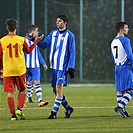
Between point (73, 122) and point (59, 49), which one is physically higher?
point (59, 49)

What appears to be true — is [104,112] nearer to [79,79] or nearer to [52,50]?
[52,50]

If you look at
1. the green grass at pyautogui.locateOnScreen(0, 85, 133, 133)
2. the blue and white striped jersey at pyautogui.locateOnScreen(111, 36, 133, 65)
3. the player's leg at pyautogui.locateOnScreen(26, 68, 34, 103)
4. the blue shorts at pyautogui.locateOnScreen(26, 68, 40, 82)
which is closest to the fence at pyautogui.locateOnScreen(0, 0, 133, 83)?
the player's leg at pyautogui.locateOnScreen(26, 68, 34, 103)

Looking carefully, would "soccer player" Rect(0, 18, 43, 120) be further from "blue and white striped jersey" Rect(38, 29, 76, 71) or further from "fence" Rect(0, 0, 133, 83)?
"fence" Rect(0, 0, 133, 83)

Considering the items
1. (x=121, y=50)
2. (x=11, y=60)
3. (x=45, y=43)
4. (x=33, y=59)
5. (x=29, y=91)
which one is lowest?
(x=29, y=91)

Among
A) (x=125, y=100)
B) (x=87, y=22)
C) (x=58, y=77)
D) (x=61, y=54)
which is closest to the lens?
(x=58, y=77)

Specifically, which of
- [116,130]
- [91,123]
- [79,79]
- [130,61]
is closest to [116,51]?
[130,61]

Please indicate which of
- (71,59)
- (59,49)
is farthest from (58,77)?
(59,49)

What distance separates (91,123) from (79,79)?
60.5 feet

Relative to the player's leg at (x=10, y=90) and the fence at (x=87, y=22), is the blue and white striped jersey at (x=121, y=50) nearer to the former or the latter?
the player's leg at (x=10, y=90)

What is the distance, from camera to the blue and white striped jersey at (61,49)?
13445 millimetres

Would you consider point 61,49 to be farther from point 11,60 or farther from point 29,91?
point 29,91

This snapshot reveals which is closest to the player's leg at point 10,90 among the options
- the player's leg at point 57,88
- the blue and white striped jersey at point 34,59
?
the player's leg at point 57,88

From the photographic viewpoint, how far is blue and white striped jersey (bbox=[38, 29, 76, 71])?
44.1 ft

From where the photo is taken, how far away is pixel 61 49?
13.5m
